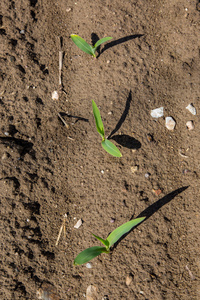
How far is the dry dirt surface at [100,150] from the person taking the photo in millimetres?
1650

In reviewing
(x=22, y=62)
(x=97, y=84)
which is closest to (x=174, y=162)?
(x=97, y=84)

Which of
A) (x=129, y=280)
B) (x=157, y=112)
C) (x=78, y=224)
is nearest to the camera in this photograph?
(x=129, y=280)

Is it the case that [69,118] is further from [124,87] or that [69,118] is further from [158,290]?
[158,290]

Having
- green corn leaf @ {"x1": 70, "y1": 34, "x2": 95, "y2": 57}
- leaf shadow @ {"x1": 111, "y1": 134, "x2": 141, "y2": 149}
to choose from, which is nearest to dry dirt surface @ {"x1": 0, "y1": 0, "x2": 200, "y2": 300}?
leaf shadow @ {"x1": 111, "y1": 134, "x2": 141, "y2": 149}

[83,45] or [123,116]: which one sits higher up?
[83,45]

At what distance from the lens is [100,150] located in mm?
1775

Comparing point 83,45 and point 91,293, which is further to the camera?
point 83,45

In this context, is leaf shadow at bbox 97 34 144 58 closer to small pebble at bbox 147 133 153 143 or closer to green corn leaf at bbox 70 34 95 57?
green corn leaf at bbox 70 34 95 57

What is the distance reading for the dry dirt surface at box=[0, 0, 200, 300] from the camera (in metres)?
1.65

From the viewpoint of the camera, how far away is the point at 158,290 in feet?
5.24

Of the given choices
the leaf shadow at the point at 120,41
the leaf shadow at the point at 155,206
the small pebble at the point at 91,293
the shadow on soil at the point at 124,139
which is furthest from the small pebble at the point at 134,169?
the leaf shadow at the point at 120,41

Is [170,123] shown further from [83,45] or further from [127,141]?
[83,45]

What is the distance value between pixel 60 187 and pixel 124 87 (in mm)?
895

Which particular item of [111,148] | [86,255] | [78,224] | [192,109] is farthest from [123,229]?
[192,109]
